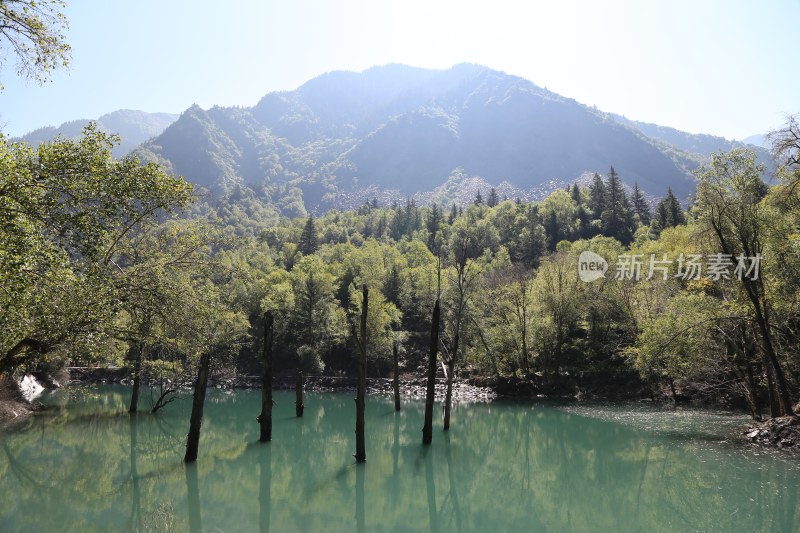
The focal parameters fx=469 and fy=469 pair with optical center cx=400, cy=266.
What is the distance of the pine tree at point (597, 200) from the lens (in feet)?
292

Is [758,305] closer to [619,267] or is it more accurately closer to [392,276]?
[619,267]

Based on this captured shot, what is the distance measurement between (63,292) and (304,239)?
3547 inches

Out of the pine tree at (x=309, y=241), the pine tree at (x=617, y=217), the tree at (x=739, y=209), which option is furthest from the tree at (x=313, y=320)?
the pine tree at (x=617, y=217)

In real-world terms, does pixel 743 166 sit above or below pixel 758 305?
above

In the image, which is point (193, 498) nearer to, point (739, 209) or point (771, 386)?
point (739, 209)

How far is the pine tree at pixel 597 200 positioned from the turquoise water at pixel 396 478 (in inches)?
2607

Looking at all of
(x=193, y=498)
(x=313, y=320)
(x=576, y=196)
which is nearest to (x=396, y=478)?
(x=193, y=498)

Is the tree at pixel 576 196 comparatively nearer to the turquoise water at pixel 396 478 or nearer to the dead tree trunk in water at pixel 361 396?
the turquoise water at pixel 396 478

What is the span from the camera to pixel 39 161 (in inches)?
309

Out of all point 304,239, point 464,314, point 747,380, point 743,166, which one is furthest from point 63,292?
point 304,239

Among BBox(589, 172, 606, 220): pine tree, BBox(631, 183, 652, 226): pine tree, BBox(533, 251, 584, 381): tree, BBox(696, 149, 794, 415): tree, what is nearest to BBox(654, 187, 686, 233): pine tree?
BBox(631, 183, 652, 226): pine tree

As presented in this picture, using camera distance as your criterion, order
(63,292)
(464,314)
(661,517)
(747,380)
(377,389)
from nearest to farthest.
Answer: (63,292), (661,517), (747,380), (464,314), (377,389)
